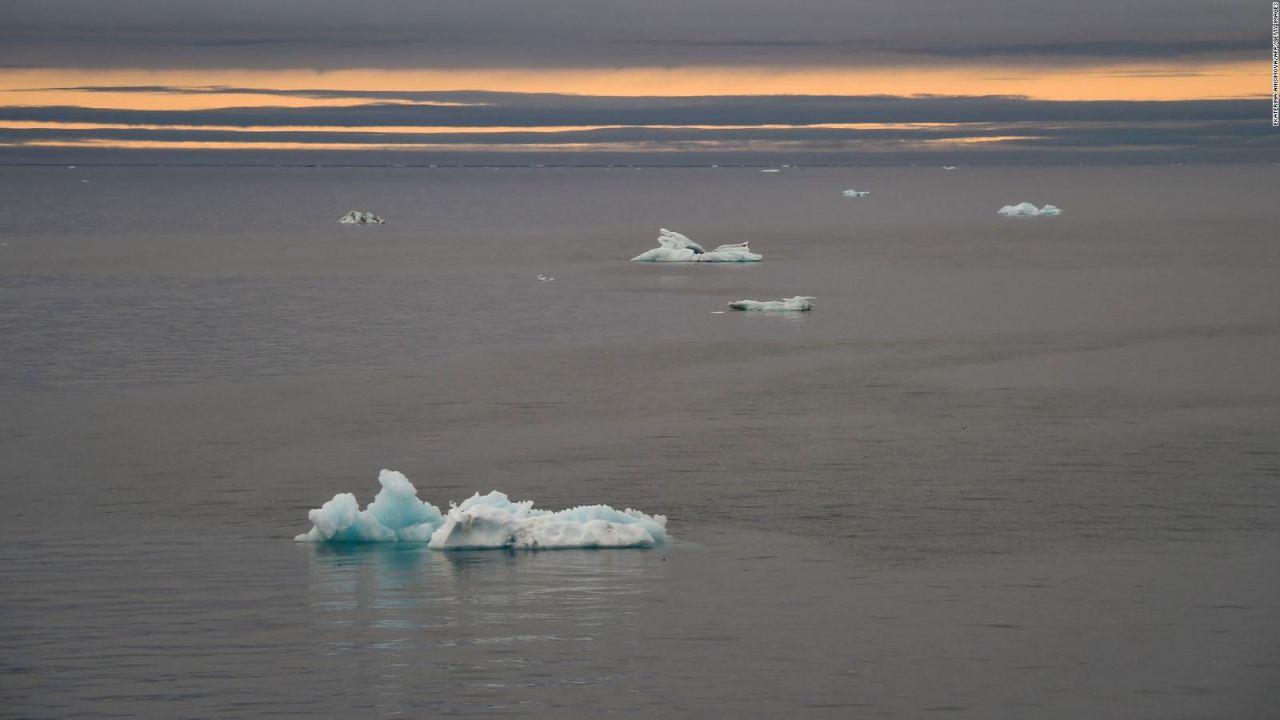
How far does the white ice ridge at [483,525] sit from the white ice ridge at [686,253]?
180ft

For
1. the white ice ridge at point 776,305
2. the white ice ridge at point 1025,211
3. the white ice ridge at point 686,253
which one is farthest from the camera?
the white ice ridge at point 1025,211

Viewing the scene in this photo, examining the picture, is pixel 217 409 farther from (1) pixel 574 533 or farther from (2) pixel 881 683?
(2) pixel 881 683

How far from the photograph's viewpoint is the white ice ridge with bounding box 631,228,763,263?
3049 inches

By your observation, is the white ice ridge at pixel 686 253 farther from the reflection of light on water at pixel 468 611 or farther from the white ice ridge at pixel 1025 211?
the reflection of light on water at pixel 468 611

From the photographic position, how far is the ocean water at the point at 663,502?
56.4 ft

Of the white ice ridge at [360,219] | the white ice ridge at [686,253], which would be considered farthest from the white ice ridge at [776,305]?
the white ice ridge at [360,219]

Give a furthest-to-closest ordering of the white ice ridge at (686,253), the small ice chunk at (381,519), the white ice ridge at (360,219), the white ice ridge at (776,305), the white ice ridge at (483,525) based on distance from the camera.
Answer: the white ice ridge at (360,219), the white ice ridge at (686,253), the white ice ridge at (776,305), the small ice chunk at (381,519), the white ice ridge at (483,525)

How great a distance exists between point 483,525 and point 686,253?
5884cm

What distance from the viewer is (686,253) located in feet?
264

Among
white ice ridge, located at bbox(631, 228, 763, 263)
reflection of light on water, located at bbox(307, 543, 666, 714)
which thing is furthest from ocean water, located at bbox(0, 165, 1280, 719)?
white ice ridge, located at bbox(631, 228, 763, 263)

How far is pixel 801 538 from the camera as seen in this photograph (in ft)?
75.7

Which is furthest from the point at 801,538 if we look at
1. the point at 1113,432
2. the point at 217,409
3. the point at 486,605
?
the point at 217,409

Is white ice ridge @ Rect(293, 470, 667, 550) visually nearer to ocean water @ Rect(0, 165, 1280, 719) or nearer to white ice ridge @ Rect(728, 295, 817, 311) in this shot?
ocean water @ Rect(0, 165, 1280, 719)

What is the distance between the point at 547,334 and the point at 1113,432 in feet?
72.4
